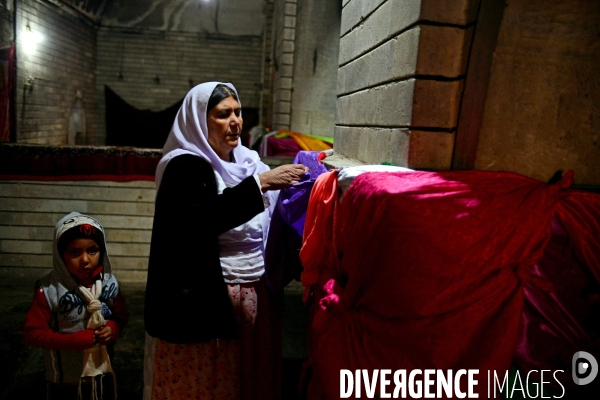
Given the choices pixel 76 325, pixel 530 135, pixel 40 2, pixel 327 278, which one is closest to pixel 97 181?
pixel 76 325

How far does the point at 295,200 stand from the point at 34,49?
401 inches

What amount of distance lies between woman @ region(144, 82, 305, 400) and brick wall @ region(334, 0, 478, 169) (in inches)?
20.4

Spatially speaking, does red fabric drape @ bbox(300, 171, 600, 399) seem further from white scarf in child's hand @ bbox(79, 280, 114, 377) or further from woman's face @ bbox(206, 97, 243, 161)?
white scarf in child's hand @ bbox(79, 280, 114, 377)

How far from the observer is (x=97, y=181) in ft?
18.1

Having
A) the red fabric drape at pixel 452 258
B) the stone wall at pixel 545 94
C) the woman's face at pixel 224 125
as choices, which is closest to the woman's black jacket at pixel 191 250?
the woman's face at pixel 224 125

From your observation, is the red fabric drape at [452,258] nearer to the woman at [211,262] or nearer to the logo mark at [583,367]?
the logo mark at [583,367]

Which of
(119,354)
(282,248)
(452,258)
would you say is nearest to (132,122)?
(119,354)

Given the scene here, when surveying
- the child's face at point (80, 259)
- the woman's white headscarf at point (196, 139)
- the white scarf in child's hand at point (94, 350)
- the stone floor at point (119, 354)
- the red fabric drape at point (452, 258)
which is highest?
the woman's white headscarf at point (196, 139)

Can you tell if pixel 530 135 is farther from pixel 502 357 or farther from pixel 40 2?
pixel 40 2

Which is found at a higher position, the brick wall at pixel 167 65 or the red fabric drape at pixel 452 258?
the brick wall at pixel 167 65

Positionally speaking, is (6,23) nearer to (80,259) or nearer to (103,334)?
(80,259)

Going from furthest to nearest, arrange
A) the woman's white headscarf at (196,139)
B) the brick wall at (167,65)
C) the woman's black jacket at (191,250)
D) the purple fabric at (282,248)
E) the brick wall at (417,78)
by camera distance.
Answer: the brick wall at (167,65) < the purple fabric at (282,248) < the woman's white headscarf at (196,139) < the woman's black jacket at (191,250) < the brick wall at (417,78)

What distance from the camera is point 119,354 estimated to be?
12.6 ft

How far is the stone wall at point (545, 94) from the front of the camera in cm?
161
